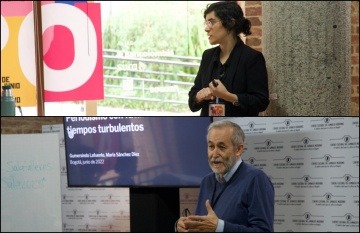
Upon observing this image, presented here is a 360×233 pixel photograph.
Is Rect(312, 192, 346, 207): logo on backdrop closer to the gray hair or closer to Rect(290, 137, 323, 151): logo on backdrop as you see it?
Rect(290, 137, 323, 151): logo on backdrop

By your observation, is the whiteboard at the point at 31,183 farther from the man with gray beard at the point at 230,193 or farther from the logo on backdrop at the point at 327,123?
the logo on backdrop at the point at 327,123

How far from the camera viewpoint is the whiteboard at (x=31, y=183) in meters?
2.14

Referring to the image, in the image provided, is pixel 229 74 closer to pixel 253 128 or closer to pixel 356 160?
pixel 253 128

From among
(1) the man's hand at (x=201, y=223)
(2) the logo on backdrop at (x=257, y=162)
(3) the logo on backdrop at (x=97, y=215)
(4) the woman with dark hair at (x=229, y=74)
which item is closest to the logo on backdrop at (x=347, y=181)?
(2) the logo on backdrop at (x=257, y=162)

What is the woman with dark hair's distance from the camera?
2.46 m

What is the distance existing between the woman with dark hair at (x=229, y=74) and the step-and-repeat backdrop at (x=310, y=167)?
0.36 metres

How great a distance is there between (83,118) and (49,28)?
2517mm

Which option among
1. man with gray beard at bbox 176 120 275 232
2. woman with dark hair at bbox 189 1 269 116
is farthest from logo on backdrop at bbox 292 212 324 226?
woman with dark hair at bbox 189 1 269 116

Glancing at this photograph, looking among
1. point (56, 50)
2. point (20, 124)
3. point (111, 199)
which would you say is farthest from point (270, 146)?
point (56, 50)

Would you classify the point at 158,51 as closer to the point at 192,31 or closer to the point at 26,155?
the point at 192,31

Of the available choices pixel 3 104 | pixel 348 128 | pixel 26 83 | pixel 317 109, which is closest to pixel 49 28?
pixel 26 83

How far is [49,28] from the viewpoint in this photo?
4.54 m

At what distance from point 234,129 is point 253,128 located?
0.05m

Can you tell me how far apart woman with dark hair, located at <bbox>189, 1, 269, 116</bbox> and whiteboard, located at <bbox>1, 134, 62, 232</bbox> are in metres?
0.56
